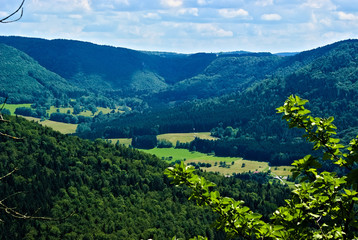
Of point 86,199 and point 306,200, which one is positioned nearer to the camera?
point 306,200

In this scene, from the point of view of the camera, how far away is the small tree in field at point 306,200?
51.2 feet

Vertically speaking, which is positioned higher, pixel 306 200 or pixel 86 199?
pixel 306 200

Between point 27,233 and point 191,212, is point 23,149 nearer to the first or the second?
point 27,233

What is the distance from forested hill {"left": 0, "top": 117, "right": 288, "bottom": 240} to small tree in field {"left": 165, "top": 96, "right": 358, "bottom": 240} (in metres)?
121

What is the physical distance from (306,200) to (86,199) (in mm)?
154783

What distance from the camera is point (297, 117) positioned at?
674 inches

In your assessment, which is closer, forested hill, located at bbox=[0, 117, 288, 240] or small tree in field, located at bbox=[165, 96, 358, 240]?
small tree in field, located at bbox=[165, 96, 358, 240]

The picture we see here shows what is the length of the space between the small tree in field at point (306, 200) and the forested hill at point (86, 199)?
121 meters

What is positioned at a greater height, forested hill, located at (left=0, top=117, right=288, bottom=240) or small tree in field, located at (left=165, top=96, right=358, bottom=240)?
small tree in field, located at (left=165, top=96, right=358, bottom=240)

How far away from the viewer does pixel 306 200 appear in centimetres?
1752

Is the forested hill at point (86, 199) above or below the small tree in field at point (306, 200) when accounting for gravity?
below

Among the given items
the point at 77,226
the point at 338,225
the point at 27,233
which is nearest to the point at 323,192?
the point at 338,225

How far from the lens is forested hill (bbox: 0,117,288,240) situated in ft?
456

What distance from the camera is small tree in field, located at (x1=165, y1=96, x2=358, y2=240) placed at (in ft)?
51.2
